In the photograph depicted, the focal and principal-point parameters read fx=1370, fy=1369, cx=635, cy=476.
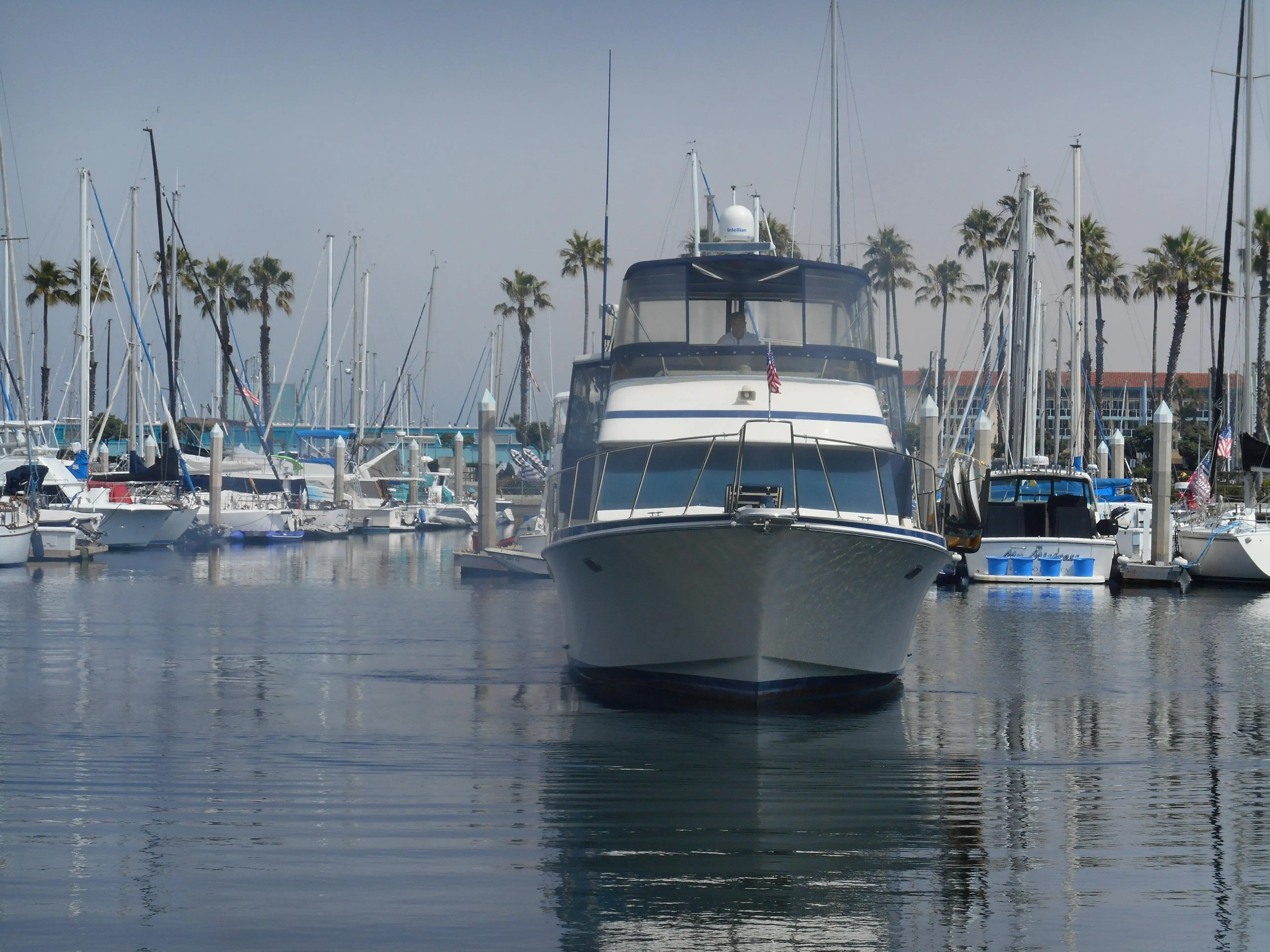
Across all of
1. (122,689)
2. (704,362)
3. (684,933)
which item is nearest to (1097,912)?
(684,933)

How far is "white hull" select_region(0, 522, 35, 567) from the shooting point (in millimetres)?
37344

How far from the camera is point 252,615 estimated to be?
86.9 feet

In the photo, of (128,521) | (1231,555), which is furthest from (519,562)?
(1231,555)

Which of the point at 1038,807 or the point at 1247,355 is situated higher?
the point at 1247,355

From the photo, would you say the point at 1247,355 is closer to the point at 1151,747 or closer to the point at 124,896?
the point at 1151,747

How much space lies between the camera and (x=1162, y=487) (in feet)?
116

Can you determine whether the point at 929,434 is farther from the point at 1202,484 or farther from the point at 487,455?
the point at 487,455

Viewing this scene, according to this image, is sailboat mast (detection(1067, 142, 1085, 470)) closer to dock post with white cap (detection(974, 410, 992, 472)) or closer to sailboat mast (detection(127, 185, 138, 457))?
dock post with white cap (detection(974, 410, 992, 472))

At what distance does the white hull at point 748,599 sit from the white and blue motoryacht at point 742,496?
0.02 m

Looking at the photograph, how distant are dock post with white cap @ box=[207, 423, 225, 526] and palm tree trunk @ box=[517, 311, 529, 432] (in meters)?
31.4

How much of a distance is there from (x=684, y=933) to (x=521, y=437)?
87.4 m

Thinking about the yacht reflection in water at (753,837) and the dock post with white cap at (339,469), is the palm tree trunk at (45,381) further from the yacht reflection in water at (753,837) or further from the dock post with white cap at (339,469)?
the yacht reflection in water at (753,837)

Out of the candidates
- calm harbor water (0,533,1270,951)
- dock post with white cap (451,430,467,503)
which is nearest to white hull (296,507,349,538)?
dock post with white cap (451,430,467,503)

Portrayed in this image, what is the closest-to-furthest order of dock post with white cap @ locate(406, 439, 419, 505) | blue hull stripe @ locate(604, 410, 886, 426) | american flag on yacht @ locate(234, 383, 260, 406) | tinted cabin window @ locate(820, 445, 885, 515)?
tinted cabin window @ locate(820, 445, 885, 515), blue hull stripe @ locate(604, 410, 886, 426), american flag on yacht @ locate(234, 383, 260, 406), dock post with white cap @ locate(406, 439, 419, 505)
